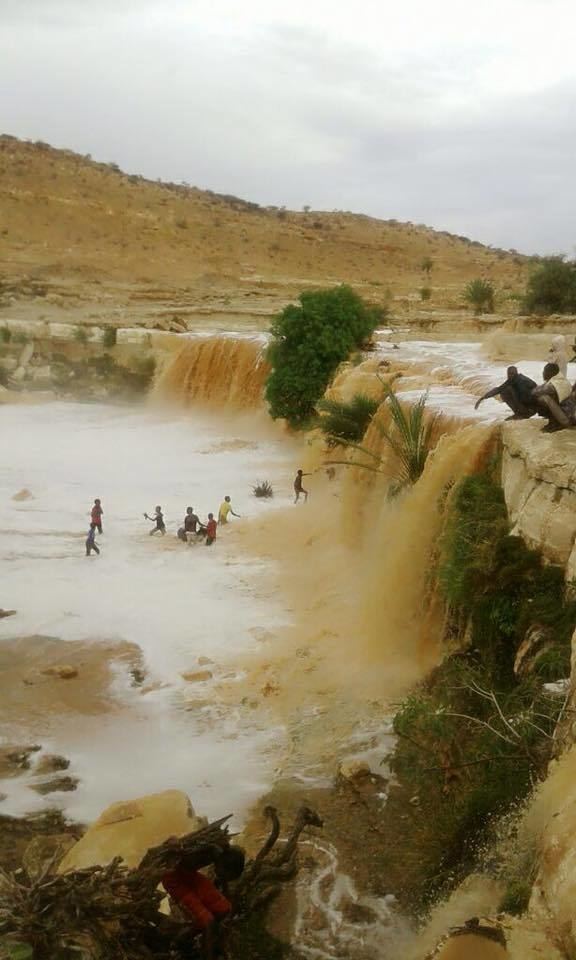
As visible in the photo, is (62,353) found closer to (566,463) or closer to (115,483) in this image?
(115,483)

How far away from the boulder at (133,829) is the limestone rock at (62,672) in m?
3.36

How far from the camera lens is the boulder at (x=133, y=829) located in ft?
20.1

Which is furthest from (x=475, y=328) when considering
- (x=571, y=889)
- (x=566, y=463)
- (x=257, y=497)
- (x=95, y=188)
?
(x=95, y=188)

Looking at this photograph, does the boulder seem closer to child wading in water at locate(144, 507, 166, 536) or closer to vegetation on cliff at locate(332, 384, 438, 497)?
vegetation on cliff at locate(332, 384, 438, 497)

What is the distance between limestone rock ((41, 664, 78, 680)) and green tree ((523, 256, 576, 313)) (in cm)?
1888

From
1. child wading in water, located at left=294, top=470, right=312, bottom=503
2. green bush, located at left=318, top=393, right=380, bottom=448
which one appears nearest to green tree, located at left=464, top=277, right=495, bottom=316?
child wading in water, located at left=294, top=470, right=312, bottom=503

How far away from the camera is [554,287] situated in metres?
24.5

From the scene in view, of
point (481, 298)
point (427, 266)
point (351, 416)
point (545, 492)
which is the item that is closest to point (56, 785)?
point (545, 492)

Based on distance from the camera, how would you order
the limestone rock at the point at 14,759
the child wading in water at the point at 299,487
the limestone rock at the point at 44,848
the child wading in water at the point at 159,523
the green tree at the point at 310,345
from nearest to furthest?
the limestone rock at the point at 44,848, the limestone rock at the point at 14,759, the child wading in water at the point at 159,523, the child wading in water at the point at 299,487, the green tree at the point at 310,345

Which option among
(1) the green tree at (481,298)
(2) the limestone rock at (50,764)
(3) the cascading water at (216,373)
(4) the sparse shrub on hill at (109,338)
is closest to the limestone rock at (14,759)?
(2) the limestone rock at (50,764)

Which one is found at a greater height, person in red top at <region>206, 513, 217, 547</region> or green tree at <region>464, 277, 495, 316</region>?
green tree at <region>464, 277, 495, 316</region>

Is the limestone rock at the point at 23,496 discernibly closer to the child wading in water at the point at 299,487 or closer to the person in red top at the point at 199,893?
the child wading in water at the point at 299,487

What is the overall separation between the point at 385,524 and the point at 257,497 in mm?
5246

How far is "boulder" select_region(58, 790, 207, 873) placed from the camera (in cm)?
614
